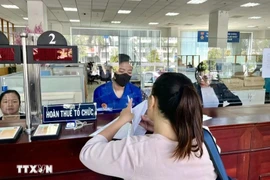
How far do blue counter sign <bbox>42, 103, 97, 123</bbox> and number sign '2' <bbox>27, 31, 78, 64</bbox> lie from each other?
273mm

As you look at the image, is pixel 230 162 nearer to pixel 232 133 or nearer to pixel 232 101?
pixel 232 133

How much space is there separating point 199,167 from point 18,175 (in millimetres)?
855

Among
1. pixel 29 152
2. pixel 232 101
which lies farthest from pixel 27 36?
pixel 232 101

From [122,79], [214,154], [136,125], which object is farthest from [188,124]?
[122,79]

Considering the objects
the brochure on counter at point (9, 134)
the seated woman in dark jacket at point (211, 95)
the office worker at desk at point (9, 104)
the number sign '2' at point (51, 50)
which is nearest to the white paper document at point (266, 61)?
the seated woman in dark jacket at point (211, 95)

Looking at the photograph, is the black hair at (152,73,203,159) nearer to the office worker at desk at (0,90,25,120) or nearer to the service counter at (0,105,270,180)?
the service counter at (0,105,270,180)

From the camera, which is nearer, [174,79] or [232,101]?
[174,79]

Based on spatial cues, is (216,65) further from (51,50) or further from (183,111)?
(183,111)

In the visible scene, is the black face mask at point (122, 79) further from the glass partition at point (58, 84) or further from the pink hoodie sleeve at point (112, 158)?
the glass partition at point (58, 84)

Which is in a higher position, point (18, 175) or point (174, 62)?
point (174, 62)

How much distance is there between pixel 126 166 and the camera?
801mm

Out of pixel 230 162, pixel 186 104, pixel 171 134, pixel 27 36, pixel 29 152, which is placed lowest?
pixel 230 162

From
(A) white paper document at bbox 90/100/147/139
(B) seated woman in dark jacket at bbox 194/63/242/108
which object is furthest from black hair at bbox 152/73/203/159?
(B) seated woman in dark jacket at bbox 194/63/242/108

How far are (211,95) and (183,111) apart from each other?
173 centimetres
